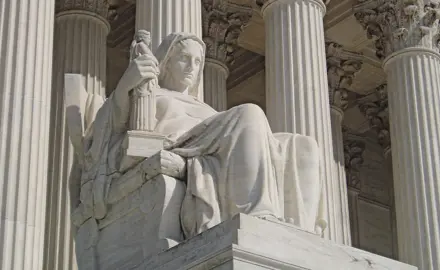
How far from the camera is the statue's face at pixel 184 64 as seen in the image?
1700cm

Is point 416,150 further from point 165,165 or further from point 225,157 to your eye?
point 165,165

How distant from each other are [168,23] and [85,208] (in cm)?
679

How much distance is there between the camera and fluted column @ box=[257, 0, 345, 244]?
83.1 ft

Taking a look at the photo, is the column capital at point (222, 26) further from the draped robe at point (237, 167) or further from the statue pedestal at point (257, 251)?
the statue pedestal at point (257, 251)

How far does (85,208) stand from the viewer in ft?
50.8

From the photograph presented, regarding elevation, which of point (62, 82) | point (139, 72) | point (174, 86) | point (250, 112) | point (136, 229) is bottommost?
point (136, 229)

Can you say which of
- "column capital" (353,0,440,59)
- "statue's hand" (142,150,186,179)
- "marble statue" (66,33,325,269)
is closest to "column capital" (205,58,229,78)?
"column capital" (353,0,440,59)

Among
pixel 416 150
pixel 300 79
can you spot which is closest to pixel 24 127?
pixel 300 79

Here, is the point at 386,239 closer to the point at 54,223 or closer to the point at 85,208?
the point at 54,223

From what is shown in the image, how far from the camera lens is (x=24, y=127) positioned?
19.5 m

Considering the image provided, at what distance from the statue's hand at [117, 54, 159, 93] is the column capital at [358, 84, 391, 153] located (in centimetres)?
2367

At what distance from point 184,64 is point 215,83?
1486 centimetres

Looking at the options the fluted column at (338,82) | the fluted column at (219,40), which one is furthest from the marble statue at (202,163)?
the fluted column at (338,82)

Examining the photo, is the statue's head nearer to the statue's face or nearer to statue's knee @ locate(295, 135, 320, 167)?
the statue's face
